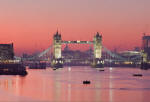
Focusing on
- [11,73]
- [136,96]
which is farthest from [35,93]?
[11,73]

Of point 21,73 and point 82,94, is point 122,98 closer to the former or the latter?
point 82,94

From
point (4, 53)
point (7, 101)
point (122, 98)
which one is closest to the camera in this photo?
point (7, 101)

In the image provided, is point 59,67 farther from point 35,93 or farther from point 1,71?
point 35,93

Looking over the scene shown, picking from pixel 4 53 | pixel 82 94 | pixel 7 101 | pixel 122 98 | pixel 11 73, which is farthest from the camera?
pixel 4 53

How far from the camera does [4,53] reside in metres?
129

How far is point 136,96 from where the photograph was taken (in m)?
60.8

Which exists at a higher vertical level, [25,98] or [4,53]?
[4,53]

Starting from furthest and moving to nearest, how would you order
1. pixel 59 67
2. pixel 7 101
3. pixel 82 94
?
1. pixel 59 67
2. pixel 82 94
3. pixel 7 101

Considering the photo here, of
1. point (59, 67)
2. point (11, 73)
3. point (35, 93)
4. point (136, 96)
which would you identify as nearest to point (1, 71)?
point (11, 73)

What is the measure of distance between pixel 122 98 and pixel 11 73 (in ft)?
190

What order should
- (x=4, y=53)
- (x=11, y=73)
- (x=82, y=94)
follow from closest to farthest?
(x=82, y=94), (x=11, y=73), (x=4, y=53)

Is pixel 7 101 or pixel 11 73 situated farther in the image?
pixel 11 73

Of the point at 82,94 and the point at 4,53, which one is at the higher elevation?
the point at 4,53

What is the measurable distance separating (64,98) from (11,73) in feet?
182
